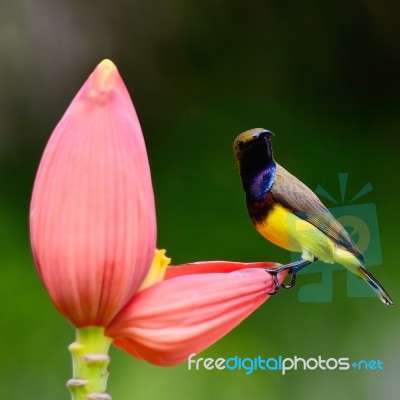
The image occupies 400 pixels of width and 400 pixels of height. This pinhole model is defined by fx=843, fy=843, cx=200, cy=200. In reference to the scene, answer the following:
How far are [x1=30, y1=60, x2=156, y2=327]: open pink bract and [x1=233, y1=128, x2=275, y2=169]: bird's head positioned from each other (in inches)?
3.3

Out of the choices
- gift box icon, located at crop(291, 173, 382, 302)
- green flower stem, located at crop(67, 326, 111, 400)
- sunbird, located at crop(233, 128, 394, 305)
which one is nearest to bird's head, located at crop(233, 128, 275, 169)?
sunbird, located at crop(233, 128, 394, 305)

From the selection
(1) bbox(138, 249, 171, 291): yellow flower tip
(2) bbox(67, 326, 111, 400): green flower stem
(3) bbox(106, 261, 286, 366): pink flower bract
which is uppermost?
(1) bbox(138, 249, 171, 291): yellow flower tip

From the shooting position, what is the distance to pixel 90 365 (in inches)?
9.8

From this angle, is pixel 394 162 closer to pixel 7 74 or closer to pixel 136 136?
pixel 7 74

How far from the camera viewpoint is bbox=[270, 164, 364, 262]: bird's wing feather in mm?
328

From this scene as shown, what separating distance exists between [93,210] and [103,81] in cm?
4

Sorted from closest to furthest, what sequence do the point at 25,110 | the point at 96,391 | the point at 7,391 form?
the point at 96,391, the point at 7,391, the point at 25,110

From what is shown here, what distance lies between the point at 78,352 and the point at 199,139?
1.85ft

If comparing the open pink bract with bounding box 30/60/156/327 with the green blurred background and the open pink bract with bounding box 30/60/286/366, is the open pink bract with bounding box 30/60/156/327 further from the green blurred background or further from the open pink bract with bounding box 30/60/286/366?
the green blurred background

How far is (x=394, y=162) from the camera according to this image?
80 cm

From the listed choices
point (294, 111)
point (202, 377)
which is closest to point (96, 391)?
point (202, 377)

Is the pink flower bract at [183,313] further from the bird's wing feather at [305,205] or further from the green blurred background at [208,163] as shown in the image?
the green blurred background at [208,163]

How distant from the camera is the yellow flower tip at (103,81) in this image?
0.25 meters

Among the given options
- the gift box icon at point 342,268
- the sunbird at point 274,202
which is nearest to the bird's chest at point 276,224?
the sunbird at point 274,202
